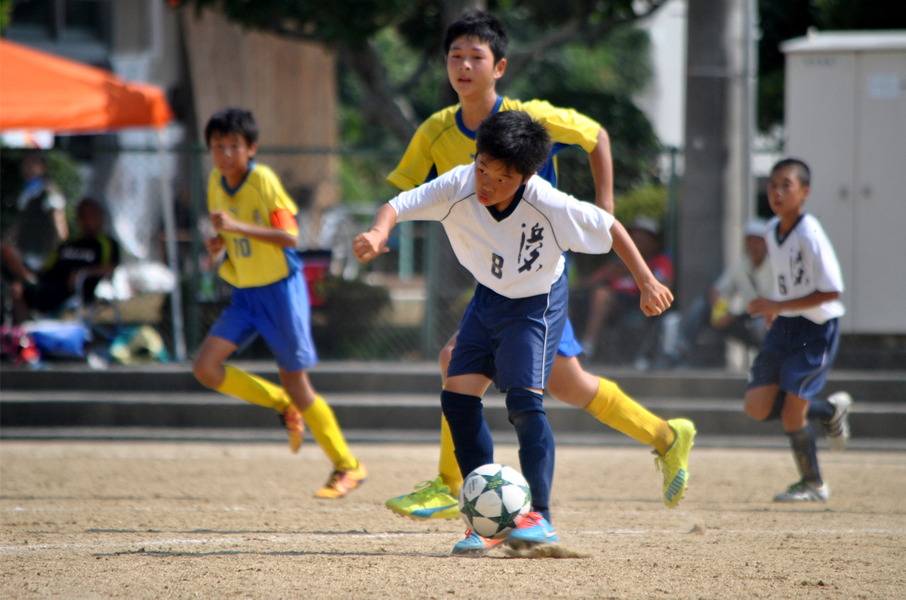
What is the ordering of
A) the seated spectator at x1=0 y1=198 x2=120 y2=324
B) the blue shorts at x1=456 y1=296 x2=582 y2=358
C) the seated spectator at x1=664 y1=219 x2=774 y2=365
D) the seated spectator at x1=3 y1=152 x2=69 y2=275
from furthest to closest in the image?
the seated spectator at x1=3 y1=152 x2=69 y2=275 < the seated spectator at x1=0 y1=198 x2=120 y2=324 < the seated spectator at x1=664 y1=219 x2=774 y2=365 < the blue shorts at x1=456 y1=296 x2=582 y2=358

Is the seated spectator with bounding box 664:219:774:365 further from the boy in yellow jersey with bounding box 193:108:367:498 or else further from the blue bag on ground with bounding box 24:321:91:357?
the blue bag on ground with bounding box 24:321:91:357

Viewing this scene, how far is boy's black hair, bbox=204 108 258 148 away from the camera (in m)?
5.20

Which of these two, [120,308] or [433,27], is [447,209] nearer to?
[120,308]

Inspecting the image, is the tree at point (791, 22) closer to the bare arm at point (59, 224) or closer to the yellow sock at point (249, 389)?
the bare arm at point (59, 224)

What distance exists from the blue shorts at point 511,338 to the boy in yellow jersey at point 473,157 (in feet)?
0.81

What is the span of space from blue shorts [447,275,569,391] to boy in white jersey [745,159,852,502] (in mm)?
1859

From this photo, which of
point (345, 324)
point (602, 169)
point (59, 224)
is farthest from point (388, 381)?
point (602, 169)

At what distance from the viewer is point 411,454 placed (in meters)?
7.05

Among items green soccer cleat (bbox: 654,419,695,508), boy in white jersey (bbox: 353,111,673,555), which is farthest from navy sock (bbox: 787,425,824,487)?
boy in white jersey (bbox: 353,111,673,555)

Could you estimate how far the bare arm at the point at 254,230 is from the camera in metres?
4.90

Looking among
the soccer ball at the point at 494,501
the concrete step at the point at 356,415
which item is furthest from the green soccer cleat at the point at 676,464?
the concrete step at the point at 356,415

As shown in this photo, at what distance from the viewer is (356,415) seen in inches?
306

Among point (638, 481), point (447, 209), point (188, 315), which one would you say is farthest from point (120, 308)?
point (447, 209)

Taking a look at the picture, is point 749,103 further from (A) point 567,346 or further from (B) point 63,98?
(B) point 63,98
